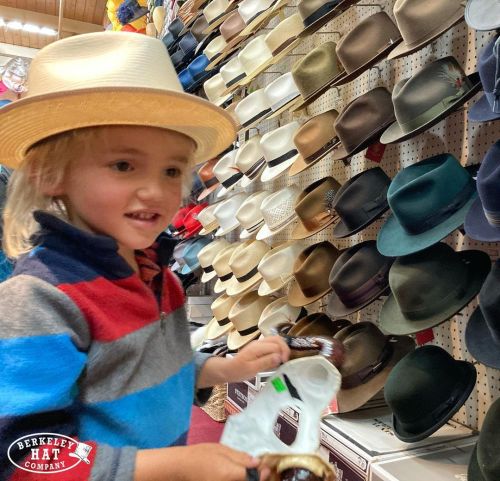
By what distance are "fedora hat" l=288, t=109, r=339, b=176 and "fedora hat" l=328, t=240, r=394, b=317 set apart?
507 mm

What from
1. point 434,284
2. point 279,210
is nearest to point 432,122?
point 434,284

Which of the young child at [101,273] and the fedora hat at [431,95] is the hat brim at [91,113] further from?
the fedora hat at [431,95]

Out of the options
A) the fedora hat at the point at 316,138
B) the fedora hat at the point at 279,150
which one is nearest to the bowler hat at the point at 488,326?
the fedora hat at the point at 316,138

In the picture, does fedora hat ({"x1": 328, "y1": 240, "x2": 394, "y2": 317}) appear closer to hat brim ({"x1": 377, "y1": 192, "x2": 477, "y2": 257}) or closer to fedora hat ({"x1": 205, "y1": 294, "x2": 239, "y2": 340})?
hat brim ({"x1": 377, "y1": 192, "x2": 477, "y2": 257})

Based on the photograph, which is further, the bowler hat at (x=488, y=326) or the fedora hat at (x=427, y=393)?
the fedora hat at (x=427, y=393)

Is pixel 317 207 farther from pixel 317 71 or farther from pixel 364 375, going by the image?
pixel 364 375

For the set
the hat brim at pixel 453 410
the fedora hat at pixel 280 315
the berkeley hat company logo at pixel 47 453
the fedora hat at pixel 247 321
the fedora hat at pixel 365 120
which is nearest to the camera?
the berkeley hat company logo at pixel 47 453

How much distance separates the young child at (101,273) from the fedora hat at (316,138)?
36.3 inches

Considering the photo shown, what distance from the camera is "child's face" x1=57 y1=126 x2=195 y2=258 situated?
1.03m

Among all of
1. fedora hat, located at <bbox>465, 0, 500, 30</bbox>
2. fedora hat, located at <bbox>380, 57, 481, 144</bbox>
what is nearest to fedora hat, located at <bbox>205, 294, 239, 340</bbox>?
fedora hat, located at <bbox>380, 57, 481, 144</bbox>

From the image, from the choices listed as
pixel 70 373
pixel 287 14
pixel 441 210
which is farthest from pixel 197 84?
pixel 70 373

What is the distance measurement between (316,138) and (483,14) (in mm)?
1003

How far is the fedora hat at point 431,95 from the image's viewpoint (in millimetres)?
1446

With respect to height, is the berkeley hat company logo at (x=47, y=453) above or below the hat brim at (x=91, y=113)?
below
